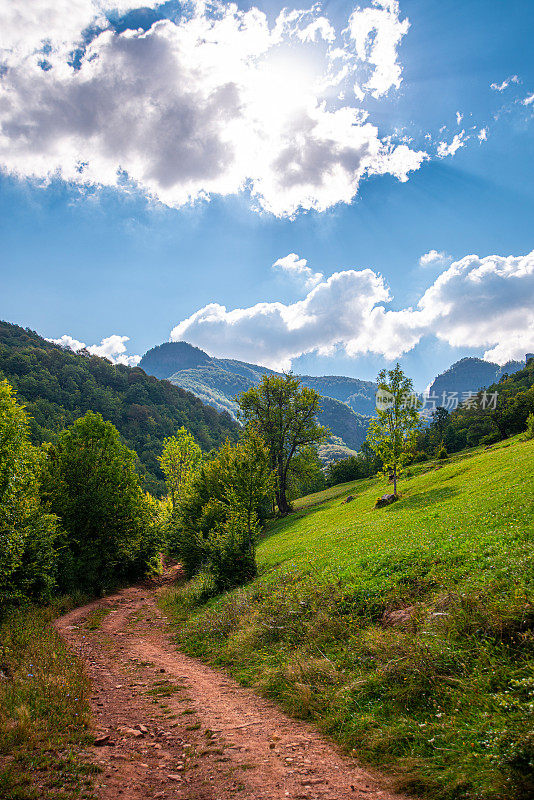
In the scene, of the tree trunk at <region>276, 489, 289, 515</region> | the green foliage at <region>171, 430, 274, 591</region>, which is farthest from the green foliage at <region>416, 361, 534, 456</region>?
the green foliage at <region>171, 430, 274, 591</region>

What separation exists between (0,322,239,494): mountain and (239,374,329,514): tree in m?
69.8

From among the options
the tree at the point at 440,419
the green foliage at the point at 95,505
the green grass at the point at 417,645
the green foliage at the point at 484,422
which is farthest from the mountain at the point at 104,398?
the green grass at the point at 417,645

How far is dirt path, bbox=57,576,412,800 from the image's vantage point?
6.07m

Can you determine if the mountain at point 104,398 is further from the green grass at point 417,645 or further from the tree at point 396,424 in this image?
the green grass at point 417,645

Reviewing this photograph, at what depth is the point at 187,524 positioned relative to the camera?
121 ft

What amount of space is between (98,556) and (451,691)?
93.8ft

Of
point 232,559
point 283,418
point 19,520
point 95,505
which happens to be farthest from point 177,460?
point 19,520

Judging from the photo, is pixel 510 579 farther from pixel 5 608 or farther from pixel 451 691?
pixel 5 608

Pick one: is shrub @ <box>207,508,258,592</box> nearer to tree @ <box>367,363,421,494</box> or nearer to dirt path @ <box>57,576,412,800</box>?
dirt path @ <box>57,576,412,800</box>

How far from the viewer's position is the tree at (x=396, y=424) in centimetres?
3547

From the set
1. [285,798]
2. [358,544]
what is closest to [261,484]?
[358,544]

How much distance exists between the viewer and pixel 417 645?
8.49m

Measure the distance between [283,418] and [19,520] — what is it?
39.3 meters

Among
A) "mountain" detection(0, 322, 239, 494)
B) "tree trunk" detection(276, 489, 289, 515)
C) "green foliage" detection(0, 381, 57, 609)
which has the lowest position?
"tree trunk" detection(276, 489, 289, 515)
